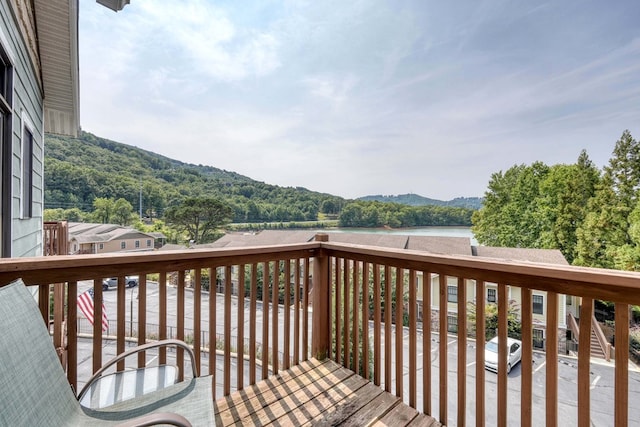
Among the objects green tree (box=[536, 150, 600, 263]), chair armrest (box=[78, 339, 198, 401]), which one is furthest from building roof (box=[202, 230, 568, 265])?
green tree (box=[536, 150, 600, 263])

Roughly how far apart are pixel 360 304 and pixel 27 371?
187cm

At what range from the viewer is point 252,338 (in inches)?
81.0

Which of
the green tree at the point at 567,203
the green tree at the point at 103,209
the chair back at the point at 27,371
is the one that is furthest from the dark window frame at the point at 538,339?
the green tree at the point at 567,203

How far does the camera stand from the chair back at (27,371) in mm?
919

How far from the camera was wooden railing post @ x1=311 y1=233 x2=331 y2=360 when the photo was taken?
2420 mm

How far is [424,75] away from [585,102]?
298 inches

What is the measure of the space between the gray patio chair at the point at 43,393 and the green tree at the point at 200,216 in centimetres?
767

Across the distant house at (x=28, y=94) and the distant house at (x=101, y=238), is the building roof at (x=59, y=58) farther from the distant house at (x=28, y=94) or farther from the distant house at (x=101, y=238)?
the distant house at (x=101, y=238)

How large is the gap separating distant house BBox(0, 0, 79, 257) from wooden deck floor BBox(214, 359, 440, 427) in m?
2.12

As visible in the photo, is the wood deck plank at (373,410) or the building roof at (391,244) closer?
the wood deck plank at (373,410)

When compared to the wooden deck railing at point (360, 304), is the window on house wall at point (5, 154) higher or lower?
higher

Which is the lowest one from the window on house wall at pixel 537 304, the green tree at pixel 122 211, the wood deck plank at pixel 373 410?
the wood deck plank at pixel 373 410

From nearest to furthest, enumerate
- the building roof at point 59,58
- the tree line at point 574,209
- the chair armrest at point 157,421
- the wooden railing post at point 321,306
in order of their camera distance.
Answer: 1. the chair armrest at point 157,421
2. the wooden railing post at point 321,306
3. the building roof at point 59,58
4. the tree line at point 574,209

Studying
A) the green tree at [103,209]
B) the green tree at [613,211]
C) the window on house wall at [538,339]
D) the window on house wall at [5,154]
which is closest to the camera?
the window on house wall at [538,339]
